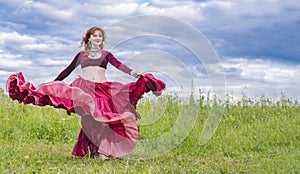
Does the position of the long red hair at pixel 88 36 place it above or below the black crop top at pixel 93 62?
above

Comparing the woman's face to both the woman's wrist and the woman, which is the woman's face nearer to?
the woman

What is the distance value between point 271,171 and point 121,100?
7.58ft

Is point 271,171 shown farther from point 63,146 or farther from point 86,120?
point 63,146

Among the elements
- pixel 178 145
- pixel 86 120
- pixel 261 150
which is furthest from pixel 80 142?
pixel 261 150

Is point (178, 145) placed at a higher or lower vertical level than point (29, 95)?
lower

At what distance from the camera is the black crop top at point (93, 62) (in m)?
7.06

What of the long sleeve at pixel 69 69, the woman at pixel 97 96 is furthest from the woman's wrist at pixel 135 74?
the long sleeve at pixel 69 69

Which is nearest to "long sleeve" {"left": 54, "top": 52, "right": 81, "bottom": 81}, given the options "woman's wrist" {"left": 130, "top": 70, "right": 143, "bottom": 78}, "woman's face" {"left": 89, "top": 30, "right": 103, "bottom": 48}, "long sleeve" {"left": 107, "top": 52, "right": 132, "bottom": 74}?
"woman's face" {"left": 89, "top": 30, "right": 103, "bottom": 48}

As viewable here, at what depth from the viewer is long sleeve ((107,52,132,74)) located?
6.99 metres

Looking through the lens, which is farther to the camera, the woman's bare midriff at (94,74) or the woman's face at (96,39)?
the woman's face at (96,39)

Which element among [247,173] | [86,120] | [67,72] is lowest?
[247,173]

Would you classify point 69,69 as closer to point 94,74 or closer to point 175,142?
point 94,74

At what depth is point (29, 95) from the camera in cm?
669

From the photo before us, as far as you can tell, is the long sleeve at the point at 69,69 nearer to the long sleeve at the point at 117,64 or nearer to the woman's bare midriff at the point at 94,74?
the woman's bare midriff at the point at 94,74
